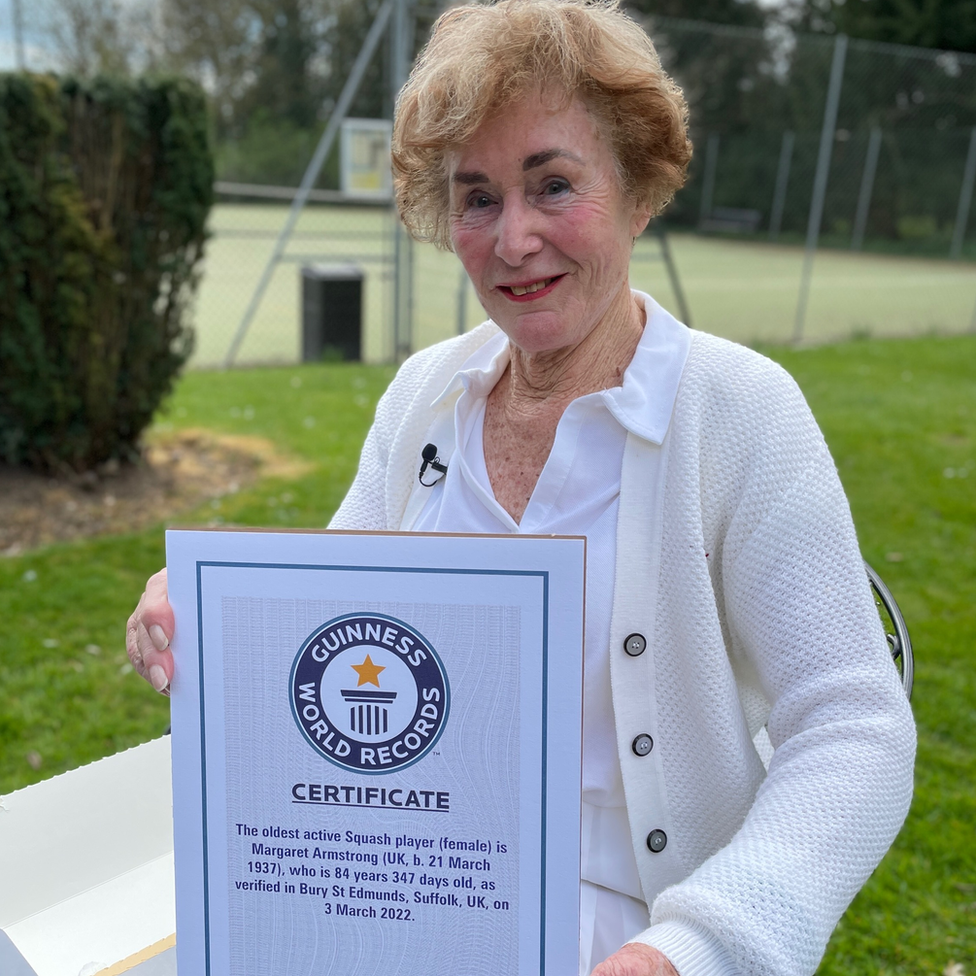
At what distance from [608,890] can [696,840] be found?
6.2 inches

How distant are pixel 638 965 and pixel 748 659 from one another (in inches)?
21.2

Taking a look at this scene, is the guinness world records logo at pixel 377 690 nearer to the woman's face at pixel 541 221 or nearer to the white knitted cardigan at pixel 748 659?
the white knitted cardigan at pixel 748 659

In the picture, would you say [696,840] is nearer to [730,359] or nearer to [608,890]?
[608,890]

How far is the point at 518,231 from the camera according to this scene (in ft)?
4.98

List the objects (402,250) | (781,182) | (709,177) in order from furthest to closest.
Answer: (709,177), (781,182), (402,250)

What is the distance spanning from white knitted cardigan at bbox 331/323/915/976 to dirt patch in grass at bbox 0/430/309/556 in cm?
434

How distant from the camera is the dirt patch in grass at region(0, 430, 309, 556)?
530cm

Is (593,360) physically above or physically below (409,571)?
above

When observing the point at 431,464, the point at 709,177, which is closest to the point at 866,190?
the point at 709,177

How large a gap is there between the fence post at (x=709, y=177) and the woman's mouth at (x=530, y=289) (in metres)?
14.6

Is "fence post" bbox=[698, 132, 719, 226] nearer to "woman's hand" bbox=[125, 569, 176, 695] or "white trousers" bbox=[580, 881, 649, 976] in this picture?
"white trousers" bbox=[580, 881, 649, 976]

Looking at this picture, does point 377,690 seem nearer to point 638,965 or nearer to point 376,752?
point 376,752

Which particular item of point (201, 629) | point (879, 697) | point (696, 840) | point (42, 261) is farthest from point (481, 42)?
point (42, 261)

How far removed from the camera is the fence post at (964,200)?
15.0 m
